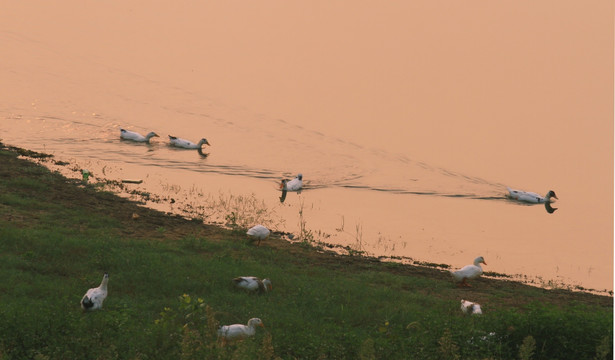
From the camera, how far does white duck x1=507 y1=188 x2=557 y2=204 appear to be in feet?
89.9

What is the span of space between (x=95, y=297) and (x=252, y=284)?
335cm

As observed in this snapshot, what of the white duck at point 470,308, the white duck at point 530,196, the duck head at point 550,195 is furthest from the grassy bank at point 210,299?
the duck head at point 550,195

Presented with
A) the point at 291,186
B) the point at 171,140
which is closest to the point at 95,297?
the point at 291,186

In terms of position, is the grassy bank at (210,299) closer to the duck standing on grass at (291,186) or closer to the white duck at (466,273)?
the white duck at (466,273)

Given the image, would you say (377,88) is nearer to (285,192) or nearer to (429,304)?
(285,192)

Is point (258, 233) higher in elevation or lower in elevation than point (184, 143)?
lower

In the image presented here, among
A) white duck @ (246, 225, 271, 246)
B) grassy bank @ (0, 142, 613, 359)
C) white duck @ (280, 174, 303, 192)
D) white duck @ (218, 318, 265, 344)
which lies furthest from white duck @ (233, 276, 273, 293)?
white duck @ (280, 174, 303, 192)

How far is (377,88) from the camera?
131 feet

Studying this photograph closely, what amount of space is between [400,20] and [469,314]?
39.5 m

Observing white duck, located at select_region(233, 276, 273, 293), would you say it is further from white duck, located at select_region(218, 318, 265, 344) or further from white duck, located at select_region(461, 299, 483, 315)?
white duck, located at select_region(461, 299, 483, 315)

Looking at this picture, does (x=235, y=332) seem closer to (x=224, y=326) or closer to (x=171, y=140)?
(x=224, y=326)

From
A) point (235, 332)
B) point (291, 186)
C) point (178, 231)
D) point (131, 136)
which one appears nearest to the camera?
point (235, 332)

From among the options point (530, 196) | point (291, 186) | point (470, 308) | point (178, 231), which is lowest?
point (470, 308)

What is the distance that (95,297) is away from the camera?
42.9ft
